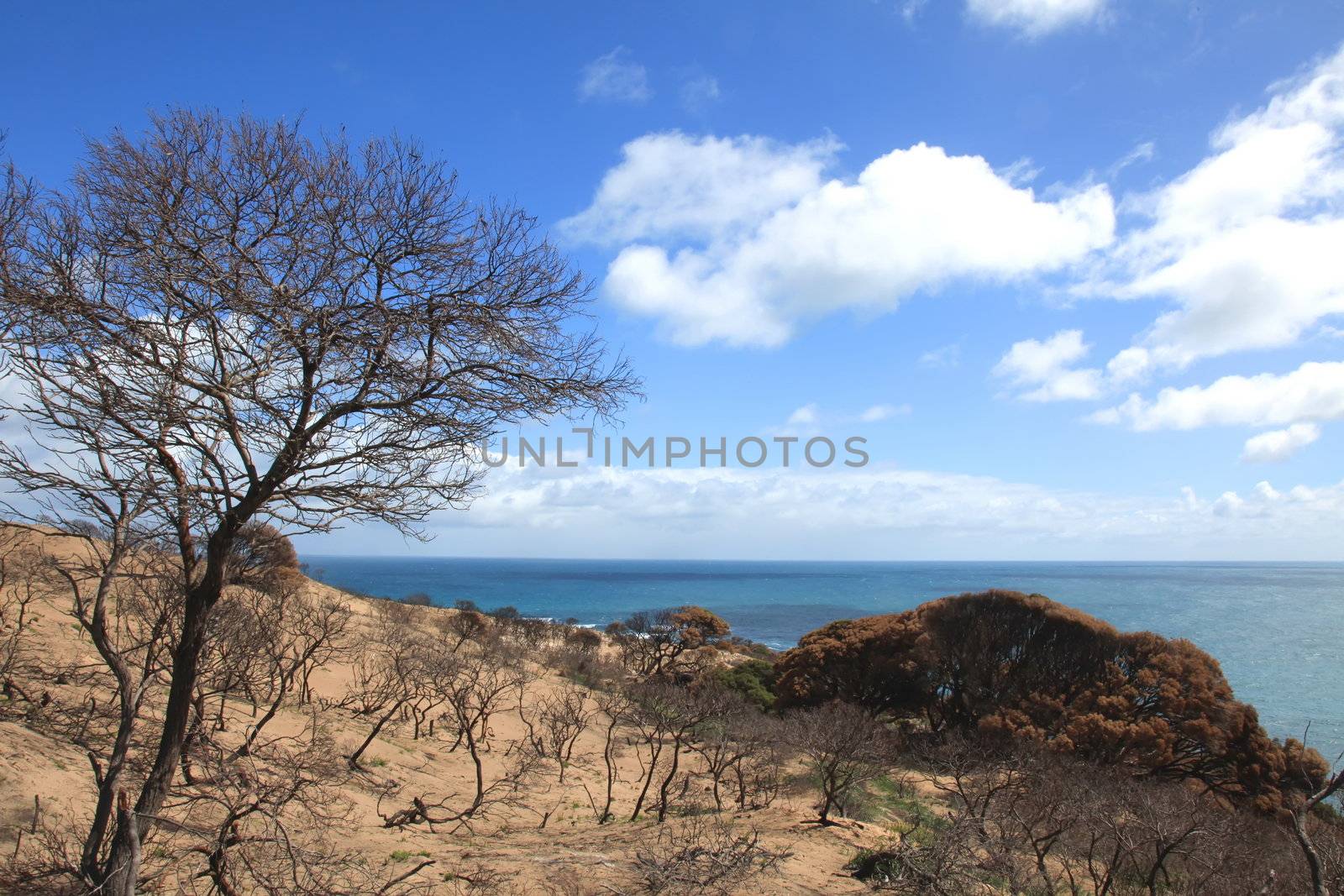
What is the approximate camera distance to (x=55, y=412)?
4125 mm

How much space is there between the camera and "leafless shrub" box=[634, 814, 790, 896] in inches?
314

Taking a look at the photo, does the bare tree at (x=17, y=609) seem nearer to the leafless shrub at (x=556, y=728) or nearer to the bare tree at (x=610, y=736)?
the bare tree at (x=610, y=736)

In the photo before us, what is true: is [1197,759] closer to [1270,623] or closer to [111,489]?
[111,489]

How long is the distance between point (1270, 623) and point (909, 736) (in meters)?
82.2

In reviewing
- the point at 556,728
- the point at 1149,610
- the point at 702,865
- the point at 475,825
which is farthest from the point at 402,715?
the point at 1149,610

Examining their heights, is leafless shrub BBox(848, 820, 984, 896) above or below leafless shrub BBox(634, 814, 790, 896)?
below

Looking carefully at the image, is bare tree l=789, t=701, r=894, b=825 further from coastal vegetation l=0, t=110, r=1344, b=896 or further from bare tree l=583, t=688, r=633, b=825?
bare tree l=583, t=688, r=633, b=825

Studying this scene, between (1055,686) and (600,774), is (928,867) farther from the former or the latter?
(1055,686)

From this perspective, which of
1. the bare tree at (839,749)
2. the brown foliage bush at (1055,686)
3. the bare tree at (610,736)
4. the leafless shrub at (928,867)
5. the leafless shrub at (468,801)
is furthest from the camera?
the brown foliage bush at (1055,686)

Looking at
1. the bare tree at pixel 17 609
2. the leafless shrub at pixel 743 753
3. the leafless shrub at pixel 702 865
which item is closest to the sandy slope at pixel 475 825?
the leafless shrub at pixel 702 865

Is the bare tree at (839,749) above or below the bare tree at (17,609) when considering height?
below

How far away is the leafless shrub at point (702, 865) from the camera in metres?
7.98

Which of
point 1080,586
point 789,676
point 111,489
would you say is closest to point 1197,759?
point 789,676

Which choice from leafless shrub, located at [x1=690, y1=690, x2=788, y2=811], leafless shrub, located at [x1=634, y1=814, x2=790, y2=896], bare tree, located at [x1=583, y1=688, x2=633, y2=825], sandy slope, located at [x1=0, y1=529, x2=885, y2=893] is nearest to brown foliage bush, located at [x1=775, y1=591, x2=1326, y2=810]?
bare tree, located at [x1=583, y1=688, x2=633, y2=825]
